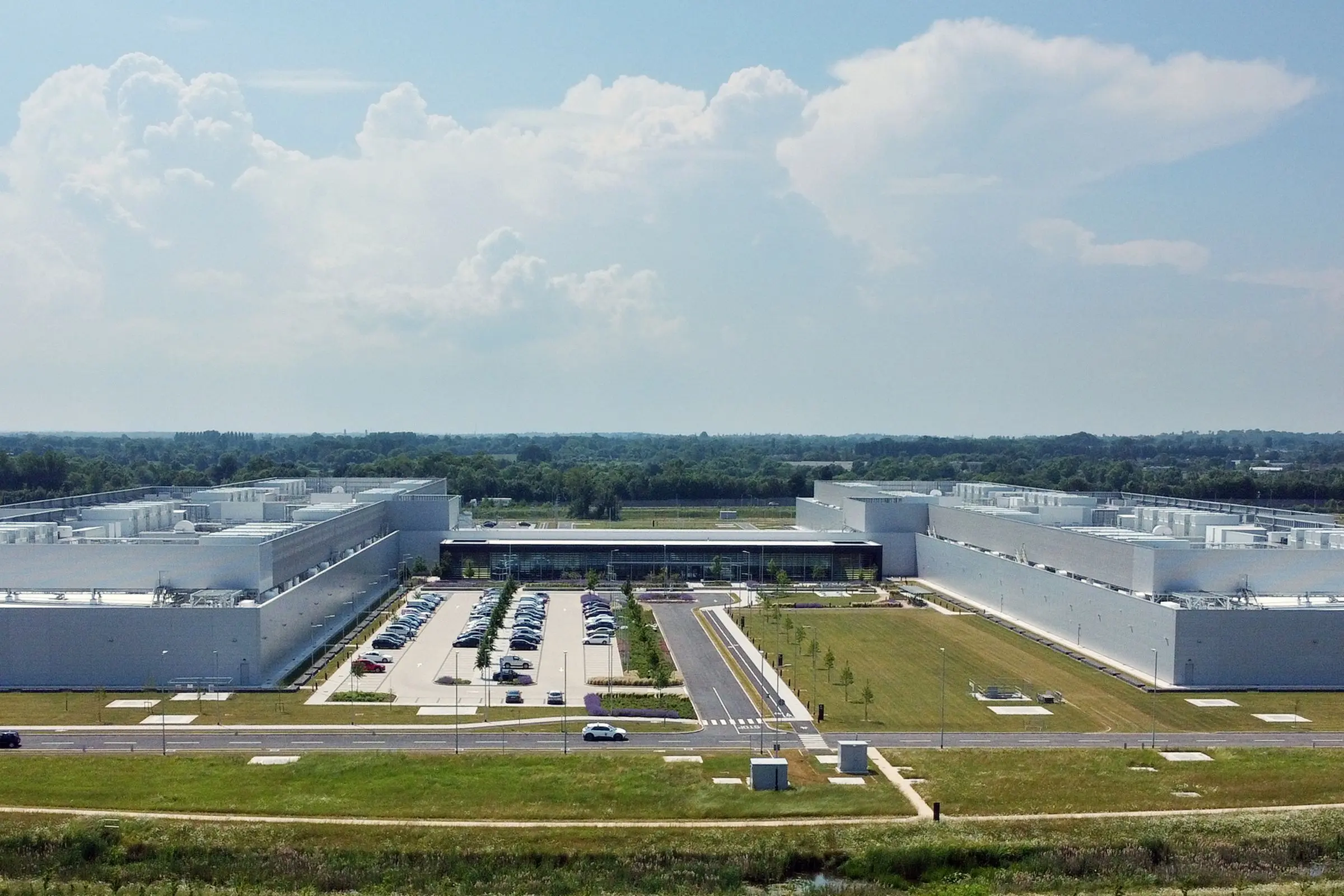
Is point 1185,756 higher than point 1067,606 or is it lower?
lower

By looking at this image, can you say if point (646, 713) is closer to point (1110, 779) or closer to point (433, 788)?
point (433, 788)

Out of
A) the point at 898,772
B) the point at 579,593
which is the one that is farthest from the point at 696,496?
the point at 898,772

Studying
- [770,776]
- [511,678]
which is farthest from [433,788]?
[511,678]

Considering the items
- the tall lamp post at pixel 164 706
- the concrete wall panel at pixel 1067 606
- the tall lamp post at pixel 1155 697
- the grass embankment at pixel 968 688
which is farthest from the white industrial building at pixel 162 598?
the concrete wall panel at pixel 1067 606

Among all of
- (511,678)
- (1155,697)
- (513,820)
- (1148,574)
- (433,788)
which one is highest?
(1148,574)

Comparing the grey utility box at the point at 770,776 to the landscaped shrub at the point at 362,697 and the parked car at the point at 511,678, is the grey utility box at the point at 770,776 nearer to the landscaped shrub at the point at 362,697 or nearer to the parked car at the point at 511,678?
the parked car at the point at 511,678

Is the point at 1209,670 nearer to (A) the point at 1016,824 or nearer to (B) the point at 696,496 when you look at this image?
(A) the point at 1016,824
